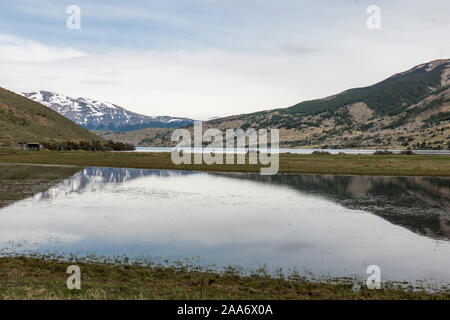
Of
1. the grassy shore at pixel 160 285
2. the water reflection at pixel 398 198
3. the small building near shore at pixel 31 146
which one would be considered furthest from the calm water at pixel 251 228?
the small building near shore at pixel 31 146

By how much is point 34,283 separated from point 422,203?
128ft

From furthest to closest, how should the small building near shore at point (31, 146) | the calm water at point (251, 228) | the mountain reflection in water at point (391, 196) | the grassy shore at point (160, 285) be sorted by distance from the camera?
the small building near shore at point (31, 146)
the mountain reflection in water at point (391, 196)
the calm water at point (251, 228)
the grassy shore at point (160, 285)

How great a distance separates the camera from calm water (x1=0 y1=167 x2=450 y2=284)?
72.1 ft

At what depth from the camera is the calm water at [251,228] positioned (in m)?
22.0

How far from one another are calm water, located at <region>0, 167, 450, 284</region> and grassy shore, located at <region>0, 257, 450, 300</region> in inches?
90.9

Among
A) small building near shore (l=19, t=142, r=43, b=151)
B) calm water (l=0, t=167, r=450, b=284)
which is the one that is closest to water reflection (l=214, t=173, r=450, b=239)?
calm water (l=0, t=167, r=450, b=284)

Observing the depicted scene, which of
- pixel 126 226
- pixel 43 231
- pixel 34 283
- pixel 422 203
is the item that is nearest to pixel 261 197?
pixel 422 203

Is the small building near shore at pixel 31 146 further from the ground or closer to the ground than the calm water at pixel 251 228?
further from the ground

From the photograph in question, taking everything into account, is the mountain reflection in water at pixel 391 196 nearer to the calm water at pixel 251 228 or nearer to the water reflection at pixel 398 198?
the water reflection at pixel 398 198

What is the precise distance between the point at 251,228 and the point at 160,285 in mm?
14027

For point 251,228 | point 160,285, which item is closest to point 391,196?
point 251,228

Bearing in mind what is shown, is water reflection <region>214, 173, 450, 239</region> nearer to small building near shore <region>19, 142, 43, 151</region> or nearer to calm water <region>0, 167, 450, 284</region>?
calm water <region>0, 167, 450, 284</region>

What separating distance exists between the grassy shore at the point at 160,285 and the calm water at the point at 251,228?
2.31 m
